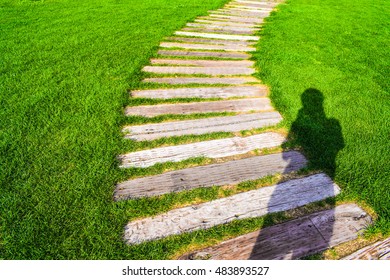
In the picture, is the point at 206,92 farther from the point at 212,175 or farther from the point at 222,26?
the point at 222,26

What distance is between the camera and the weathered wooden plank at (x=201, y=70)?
552cm

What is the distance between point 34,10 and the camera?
8.24m

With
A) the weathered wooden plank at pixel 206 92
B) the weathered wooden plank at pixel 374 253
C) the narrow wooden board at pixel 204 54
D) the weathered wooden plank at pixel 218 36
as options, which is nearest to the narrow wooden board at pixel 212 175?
the weathered wooden plank at pixel 374 253

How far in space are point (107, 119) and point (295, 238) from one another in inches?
111

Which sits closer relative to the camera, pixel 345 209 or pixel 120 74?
pixel 345 209

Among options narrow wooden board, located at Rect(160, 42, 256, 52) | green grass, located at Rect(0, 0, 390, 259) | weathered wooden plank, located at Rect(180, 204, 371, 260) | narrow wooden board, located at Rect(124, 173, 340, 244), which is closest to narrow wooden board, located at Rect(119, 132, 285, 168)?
green grass, located at Rect(0, 0, 390, 259)

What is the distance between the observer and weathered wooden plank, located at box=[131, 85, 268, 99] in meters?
4.79

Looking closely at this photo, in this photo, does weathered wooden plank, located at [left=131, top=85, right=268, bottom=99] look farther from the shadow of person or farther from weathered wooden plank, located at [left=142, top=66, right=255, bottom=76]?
the shadow of person

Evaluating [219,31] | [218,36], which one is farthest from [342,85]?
[219,31]

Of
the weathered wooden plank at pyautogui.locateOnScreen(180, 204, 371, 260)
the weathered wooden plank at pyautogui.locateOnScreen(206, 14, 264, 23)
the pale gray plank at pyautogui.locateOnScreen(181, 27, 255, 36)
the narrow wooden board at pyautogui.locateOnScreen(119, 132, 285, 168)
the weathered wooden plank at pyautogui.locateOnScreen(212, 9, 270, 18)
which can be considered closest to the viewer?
the weathered wooden plank at pyautogui.locateOnScreen(180, 204, 371, 260)

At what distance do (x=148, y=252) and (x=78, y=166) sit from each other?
4.43ft

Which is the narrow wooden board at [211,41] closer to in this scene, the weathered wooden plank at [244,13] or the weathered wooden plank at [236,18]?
the weathered wooden plank at [236,18]
